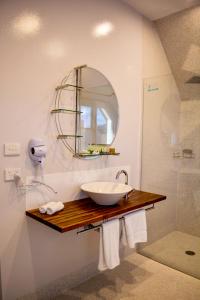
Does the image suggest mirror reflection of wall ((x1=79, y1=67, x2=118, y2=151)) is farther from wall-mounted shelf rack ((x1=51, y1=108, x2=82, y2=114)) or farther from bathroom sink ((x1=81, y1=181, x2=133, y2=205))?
bathroom sink ((x1=81, y1=181, x2=133, y2=205))

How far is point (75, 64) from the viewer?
209cm

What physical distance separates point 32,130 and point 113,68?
3.68ft

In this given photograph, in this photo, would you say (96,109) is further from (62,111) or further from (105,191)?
(105,191)

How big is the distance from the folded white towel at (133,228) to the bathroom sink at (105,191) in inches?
8.7

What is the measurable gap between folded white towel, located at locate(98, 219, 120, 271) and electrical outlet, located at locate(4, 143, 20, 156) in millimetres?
859

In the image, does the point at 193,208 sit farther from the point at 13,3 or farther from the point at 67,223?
the point at 13,3

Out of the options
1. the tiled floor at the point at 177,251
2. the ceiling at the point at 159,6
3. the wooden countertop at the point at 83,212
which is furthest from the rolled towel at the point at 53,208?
the ceiling at the point at 159,6

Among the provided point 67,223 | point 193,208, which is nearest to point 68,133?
point 67,223

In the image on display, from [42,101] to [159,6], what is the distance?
1693mm

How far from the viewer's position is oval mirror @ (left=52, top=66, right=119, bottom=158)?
2.03 meters

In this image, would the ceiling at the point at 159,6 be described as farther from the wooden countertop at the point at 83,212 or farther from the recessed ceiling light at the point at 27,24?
the wooden countertop at the point at 83,212

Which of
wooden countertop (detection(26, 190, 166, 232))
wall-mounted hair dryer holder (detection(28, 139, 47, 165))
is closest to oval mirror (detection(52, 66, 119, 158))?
wall-mounted hair dryer holder (detection(28, 139, 47, 165))

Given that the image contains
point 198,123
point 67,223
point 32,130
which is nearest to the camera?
point 67,223

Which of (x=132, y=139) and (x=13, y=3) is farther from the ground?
(x=13, y=3)
